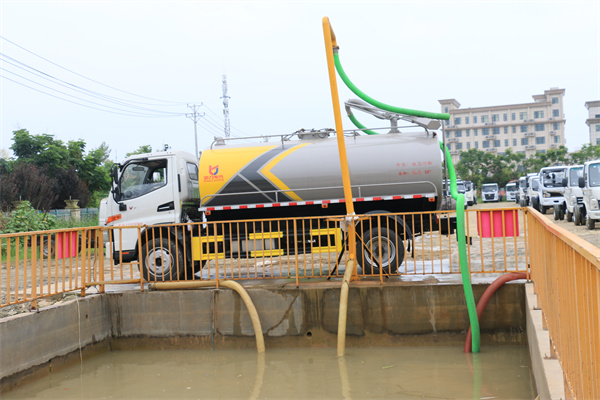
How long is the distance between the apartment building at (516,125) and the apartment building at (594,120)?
10317 millimetres

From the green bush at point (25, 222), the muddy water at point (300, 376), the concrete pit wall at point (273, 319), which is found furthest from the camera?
the green bush at point (25, 222)

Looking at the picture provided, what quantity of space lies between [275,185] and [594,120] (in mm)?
119531

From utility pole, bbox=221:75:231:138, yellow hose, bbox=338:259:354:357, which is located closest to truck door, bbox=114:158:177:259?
yellow hose, bbox=338:259:354:357

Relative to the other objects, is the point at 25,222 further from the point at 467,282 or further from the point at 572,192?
the point at 572,192

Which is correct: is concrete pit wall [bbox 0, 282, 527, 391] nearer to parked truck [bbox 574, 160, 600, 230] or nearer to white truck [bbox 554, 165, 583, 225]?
parked truck [bbox 574, 160, 600, 230]

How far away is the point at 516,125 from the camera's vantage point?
359 feet

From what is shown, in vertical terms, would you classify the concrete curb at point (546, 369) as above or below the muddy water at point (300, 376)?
above

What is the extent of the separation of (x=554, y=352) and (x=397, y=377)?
267cm

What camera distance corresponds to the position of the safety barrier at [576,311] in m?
2.55

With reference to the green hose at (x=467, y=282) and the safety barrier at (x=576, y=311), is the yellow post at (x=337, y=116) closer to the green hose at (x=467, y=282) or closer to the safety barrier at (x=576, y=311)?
the green hose at (x=467, y=282)

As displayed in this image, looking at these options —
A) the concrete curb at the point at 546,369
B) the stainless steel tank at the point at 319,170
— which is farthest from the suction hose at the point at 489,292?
the stainless steel tank at the point at 319,170

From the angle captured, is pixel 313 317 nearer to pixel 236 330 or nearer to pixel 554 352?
pixel 236 330

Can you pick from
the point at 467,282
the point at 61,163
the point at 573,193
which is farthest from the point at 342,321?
the point at 61,163

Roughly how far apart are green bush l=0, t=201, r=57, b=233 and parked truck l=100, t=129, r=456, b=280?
8.85 m
